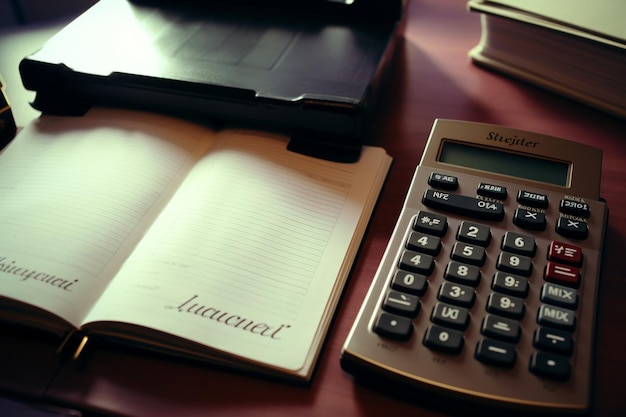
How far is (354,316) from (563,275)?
140 millimetres

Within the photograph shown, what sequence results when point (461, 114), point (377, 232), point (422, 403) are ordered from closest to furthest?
point (422, 403)
point (377, 232)
point (461, 114)

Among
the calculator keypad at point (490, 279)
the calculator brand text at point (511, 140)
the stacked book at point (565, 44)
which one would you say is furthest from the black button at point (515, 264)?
the stacked book at point (565, 44)

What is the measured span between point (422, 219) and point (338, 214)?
0.25 ft

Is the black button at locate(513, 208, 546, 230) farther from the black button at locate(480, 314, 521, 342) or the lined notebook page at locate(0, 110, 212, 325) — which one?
the lined notebook page at locate(0, 110, 212, 325)

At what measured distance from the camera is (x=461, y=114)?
1.94 ft

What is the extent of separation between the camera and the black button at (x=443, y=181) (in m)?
0.45

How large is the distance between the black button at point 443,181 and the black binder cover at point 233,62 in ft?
0.28

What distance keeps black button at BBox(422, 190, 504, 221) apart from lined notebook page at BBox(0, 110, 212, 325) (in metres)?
0.22

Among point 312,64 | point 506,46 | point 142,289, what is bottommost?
point 142,289

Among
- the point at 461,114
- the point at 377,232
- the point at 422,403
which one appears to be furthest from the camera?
the point at 461,114

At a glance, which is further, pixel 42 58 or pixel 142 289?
pixel 42 58

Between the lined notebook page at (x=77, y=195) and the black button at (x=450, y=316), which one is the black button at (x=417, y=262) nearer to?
the black button at (x=450, y=316)

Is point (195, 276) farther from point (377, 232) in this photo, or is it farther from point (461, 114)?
point (461, 114)

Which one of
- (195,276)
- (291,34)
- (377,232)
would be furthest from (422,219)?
(291,34)
